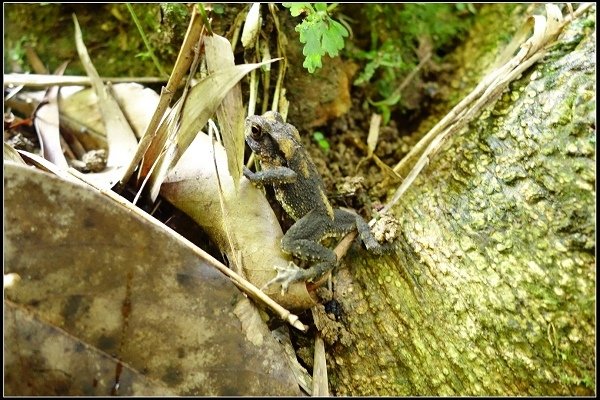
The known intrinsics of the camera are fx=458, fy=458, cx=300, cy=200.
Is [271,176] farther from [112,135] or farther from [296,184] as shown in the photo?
[112,135]

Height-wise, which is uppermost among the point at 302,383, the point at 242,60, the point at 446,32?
the point at 446,32

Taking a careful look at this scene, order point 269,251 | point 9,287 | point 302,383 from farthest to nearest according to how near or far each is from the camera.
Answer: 1. point 269,251
2. point 302,383
3. point 9,287

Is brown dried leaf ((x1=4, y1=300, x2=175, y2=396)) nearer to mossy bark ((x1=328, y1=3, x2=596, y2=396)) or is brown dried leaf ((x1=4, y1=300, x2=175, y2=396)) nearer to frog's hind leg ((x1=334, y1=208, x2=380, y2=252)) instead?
mossy bark ((x1=328, y1=3, x2=596, y2=396))

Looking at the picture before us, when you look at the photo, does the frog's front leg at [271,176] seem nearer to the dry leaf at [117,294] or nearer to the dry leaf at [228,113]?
the dry leaf at [228,113]

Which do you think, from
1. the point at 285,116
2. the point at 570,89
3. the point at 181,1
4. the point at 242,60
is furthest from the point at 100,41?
the point at 570,89

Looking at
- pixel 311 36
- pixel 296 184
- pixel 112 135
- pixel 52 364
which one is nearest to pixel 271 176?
pixel 296 184

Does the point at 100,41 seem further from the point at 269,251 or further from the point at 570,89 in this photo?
the point at 570,89
